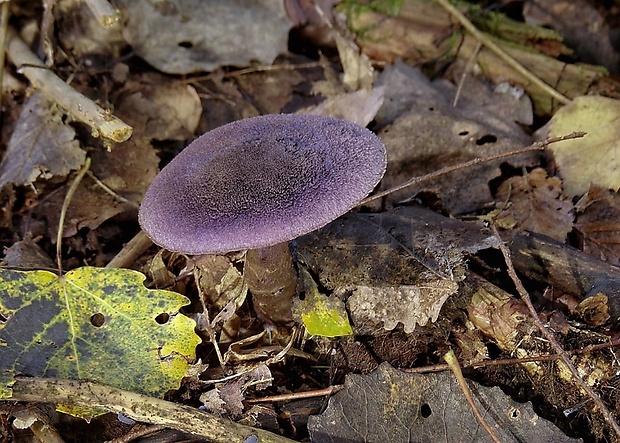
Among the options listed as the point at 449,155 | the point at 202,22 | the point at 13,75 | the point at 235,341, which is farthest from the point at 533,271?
the point at 13,75

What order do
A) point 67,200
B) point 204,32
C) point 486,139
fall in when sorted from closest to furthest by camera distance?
point 67,200 → point 486,139 → point 204,32

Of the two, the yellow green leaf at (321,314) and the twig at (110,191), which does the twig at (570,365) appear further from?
the twig at (110,191)

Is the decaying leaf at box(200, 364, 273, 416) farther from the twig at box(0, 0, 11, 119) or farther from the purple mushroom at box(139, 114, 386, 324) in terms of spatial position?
→ the twig at box(0, 0, 11, 119)

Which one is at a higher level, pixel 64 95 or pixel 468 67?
pixel 64 95

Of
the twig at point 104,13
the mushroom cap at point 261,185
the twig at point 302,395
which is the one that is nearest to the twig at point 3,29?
the twig at point 104,13

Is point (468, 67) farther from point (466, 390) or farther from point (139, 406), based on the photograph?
point (139, 406)

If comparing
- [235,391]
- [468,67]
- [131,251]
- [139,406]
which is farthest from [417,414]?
[468,67]

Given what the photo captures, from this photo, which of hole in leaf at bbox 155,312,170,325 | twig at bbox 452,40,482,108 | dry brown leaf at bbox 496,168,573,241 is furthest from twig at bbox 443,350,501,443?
twig at bbox 452,40,482,108

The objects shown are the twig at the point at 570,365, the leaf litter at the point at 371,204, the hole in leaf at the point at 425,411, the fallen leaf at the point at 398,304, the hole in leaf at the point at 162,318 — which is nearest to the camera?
the twig at the point at 570,365
